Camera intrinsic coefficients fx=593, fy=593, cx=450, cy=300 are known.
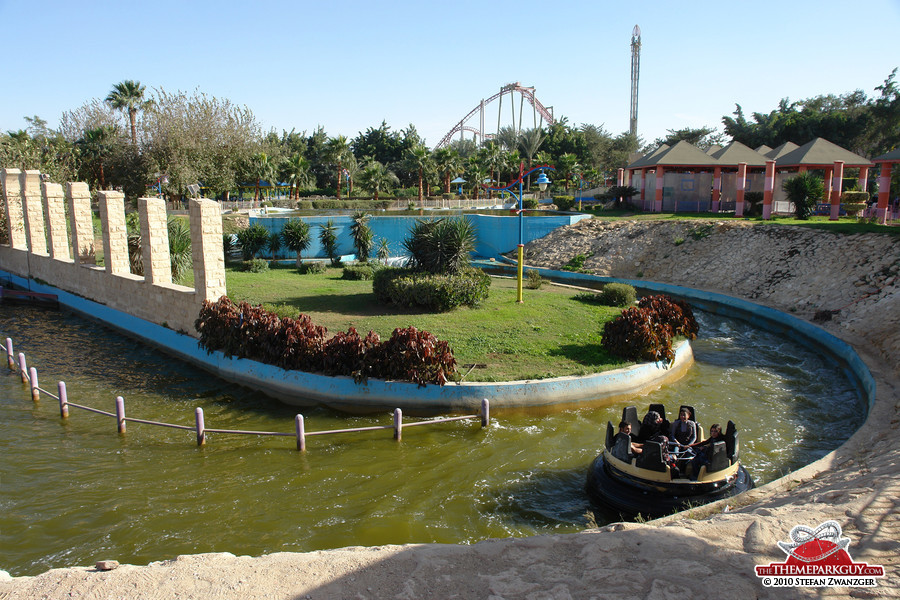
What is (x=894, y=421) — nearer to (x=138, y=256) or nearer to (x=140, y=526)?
(x=140, y=526)

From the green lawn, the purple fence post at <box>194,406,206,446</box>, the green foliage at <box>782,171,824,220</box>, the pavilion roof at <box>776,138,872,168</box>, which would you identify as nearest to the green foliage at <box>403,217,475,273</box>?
the green lawn

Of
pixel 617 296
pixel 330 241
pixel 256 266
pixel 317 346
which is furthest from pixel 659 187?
pixel 317 346

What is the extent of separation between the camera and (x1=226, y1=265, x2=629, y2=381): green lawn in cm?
1307

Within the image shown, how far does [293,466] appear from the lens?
9.75m

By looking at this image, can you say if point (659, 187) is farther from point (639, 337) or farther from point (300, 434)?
point (300, 434)

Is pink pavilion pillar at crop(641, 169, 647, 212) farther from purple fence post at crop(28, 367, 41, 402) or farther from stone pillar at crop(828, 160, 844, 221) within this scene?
purple fence post at crop(28, 367, 41, 402)

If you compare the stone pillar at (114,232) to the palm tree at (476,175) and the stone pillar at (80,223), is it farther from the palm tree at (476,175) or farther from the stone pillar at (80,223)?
the palm tree at (476,175)

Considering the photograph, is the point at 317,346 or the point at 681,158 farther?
the point at 681,158

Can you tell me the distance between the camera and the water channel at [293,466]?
7801mm

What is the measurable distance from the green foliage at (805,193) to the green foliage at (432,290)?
18501 mm

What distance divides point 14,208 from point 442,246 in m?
21.7

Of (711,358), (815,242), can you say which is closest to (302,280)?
(711,358)

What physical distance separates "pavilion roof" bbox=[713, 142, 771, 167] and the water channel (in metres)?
23.5

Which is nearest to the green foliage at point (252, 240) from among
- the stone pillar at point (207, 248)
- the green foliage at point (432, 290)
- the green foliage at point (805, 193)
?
the green foliage at point (432, 290)
